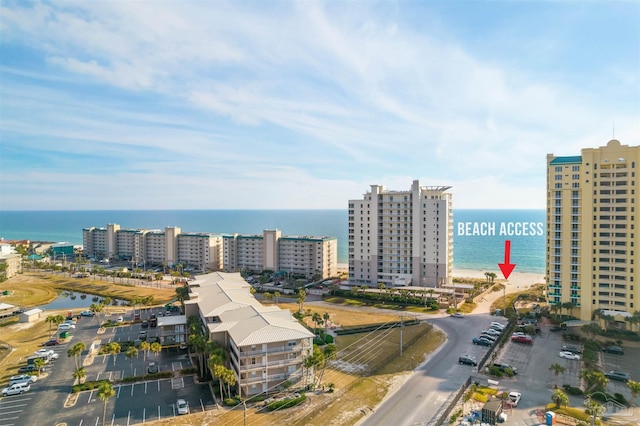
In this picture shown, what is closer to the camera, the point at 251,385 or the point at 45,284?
the point at 251,385

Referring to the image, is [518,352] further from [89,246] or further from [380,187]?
[89,246]

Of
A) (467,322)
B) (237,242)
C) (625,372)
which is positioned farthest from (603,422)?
(237,242)

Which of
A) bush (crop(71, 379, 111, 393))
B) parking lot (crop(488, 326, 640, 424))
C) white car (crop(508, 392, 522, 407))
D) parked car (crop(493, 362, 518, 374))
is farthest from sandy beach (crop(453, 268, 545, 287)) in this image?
bush (crop(71, 379, 111, 393))

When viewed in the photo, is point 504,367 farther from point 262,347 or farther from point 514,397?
point 262,347

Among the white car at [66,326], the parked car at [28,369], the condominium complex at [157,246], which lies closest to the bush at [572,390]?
the parked car at [28,369]

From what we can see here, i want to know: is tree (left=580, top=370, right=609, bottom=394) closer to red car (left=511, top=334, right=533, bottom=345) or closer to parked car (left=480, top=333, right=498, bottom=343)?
red car (left=511, top=334, right=533, bottom=345)

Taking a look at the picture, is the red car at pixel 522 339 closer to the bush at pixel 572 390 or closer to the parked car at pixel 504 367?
the parked car at pixel 504 367
